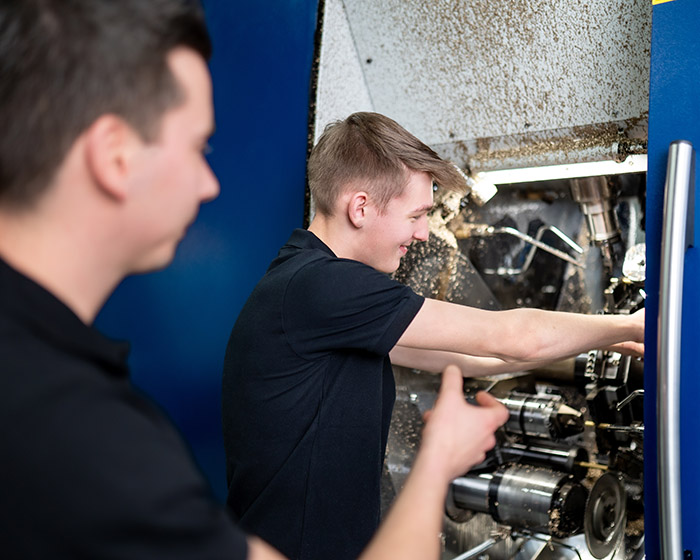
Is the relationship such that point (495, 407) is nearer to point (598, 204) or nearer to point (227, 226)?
point (227, 226)

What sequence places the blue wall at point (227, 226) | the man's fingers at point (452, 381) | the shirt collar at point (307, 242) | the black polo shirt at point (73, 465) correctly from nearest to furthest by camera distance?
the black polo shirt at point (73, 465) → the man's fingers at point (452, 381) → the shirt collar at point (307, 242) → the blue wall at point (227, 226)

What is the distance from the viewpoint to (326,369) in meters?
1.22

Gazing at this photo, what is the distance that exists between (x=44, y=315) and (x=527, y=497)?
51.2 inches

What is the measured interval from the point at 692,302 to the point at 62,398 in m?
0.95

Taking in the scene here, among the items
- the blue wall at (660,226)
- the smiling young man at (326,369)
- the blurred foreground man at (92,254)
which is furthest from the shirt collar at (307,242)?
the blurred foreground man at (92,254)

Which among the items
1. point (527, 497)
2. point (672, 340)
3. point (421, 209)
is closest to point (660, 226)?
point (672, 340)

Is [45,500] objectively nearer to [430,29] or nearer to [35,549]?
[35,549]

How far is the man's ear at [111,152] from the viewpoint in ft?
1.90

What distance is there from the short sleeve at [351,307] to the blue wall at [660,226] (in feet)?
1.29

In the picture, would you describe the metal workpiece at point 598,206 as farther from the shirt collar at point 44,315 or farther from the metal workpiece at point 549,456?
the shirt collar at point 44,315

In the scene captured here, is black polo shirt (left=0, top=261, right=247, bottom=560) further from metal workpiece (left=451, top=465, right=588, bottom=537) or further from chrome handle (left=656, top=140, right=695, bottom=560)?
metal workpiece (left=451, top=465, right=588, bottom=537)

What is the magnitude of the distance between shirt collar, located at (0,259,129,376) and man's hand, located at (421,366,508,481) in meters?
0.36

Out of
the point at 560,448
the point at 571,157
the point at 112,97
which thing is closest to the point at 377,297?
the point at 112,97

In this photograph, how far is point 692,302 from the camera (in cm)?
112
